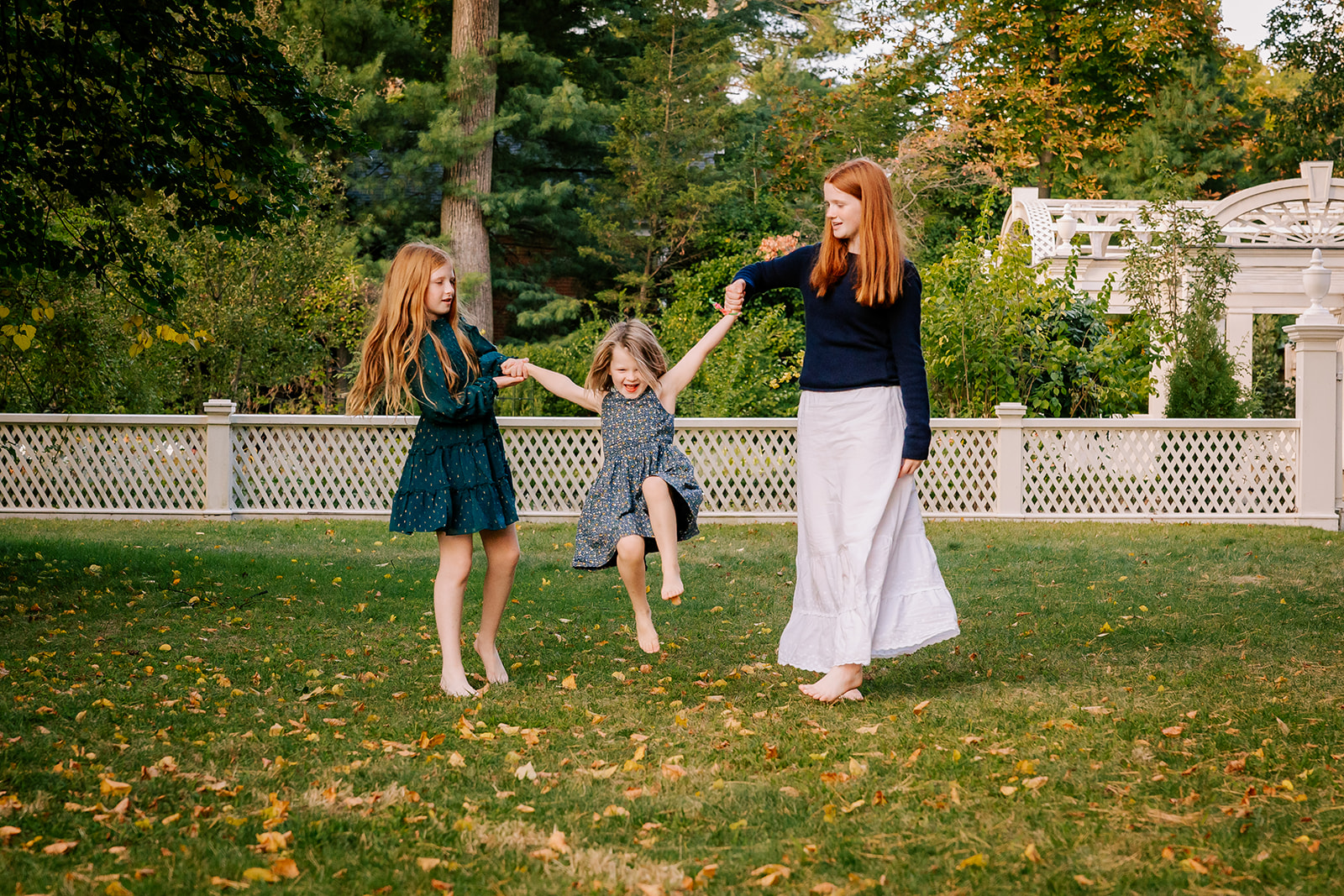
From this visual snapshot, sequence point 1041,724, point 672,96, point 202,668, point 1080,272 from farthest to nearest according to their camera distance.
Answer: point 672,96
point 1080,272
point 202,668
point 1041,724

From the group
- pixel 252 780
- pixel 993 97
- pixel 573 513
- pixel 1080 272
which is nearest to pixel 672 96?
pixel 993 97

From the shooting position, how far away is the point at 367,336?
4477 millimetres

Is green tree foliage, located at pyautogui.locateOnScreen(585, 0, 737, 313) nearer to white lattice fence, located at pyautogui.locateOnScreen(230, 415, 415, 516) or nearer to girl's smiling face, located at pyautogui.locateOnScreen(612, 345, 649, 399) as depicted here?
white lattice fence, located at pyautogui.locateOnScreen(230, 415, 415, 516)

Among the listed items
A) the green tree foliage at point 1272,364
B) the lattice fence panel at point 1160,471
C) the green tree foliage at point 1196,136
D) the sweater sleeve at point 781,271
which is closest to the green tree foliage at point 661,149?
the green tree foliage at point 1196,136

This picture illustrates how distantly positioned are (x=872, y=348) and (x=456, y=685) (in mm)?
2057

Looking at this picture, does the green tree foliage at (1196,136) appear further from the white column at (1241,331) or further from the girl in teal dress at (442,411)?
the girl in teal dress at (442,411)

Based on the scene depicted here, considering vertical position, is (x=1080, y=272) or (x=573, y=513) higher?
(x=1080, y=272)

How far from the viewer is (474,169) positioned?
1753 cm

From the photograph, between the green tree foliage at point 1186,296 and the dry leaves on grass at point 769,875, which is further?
the green tree foliage at point 1186,296

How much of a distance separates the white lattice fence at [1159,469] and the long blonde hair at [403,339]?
7660 mm

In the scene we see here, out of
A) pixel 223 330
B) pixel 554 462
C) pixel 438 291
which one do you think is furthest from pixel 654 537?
pixel 223 330

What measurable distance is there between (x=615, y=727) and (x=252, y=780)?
122cm

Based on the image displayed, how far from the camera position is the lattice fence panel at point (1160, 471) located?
10625 millimetres

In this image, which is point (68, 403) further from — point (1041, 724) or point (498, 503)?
point (1041, 724)
